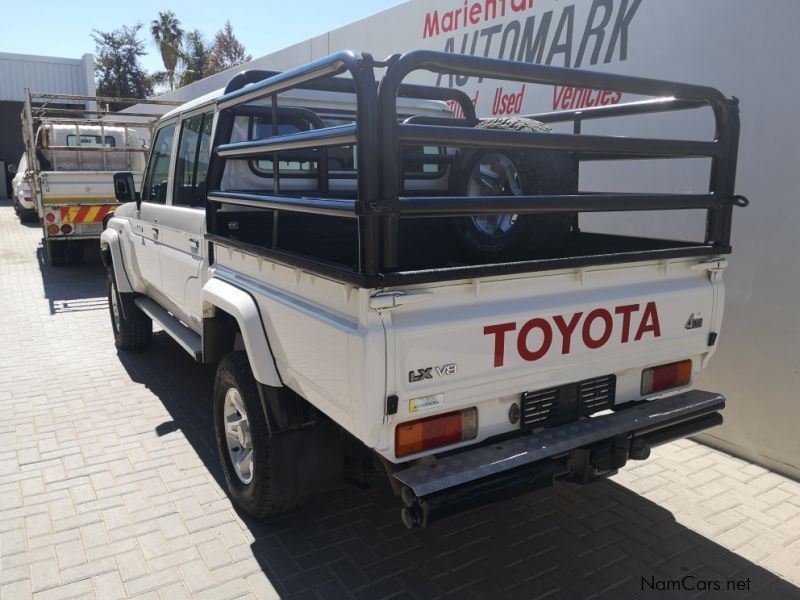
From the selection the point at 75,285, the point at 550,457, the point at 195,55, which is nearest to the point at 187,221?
the point at 550,457

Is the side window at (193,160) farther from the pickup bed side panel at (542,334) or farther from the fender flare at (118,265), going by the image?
the pickup bed side panel at (542,334)

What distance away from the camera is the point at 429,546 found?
3250 mm

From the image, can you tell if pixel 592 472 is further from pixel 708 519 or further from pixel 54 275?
pixel 54 275

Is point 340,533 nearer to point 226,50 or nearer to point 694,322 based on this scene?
point 694,322

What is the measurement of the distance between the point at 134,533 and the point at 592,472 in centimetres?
230

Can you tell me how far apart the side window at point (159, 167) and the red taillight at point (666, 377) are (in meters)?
3.58

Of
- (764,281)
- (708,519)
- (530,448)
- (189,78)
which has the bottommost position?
(708,519)

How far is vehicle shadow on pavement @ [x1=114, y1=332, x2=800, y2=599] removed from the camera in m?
2.95

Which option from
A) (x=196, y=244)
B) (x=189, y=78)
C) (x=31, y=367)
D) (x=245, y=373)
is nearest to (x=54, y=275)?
(x=31, y=367)

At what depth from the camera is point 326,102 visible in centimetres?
401

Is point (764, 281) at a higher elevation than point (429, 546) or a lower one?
higher

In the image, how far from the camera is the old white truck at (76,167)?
9906 millimetres

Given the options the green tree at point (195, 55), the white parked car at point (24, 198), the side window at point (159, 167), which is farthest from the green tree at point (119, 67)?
the side window at point (159, 167)

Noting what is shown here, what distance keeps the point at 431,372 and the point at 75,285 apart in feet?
29.5
